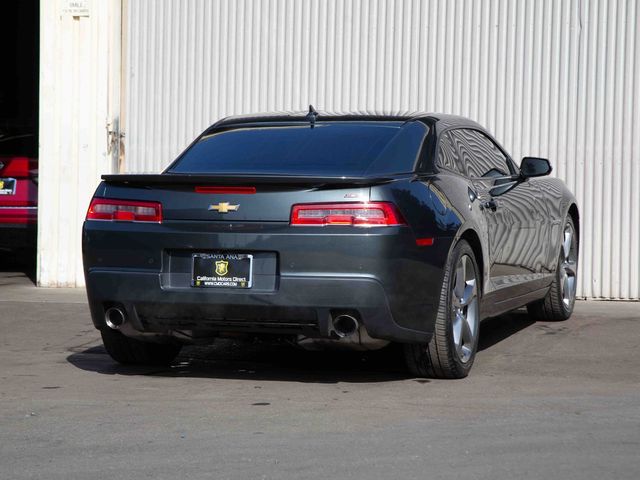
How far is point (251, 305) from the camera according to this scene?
632cm

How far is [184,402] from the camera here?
20.3 feet

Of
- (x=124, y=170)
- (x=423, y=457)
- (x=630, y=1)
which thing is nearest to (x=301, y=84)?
(x=124, y=170)

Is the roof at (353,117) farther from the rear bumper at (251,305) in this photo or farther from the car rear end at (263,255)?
the rear bumper at (251,305)

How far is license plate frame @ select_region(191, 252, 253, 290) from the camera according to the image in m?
6.37

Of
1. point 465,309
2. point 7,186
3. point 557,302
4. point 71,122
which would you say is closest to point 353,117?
point 465,309

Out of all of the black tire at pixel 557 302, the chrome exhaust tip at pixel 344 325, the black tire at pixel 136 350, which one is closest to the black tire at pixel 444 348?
the chrome exhaust tip at pixel 344 325

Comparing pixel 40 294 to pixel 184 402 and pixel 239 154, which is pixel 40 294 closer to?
pixel 239 154

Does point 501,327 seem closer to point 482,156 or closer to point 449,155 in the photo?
point 482,156

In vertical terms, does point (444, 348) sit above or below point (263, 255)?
below

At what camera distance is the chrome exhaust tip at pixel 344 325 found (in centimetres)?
630

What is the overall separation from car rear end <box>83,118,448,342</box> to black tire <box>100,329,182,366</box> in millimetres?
419

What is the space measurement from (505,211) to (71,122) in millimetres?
5479

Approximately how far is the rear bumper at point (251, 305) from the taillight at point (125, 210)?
0.28 meters

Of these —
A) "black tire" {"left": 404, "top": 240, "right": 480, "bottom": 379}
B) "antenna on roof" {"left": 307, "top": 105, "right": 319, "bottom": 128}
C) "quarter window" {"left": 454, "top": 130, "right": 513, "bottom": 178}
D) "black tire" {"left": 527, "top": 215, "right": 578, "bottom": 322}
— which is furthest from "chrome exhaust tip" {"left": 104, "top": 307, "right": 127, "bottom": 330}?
"black tire" {"left": 527, "top": 215, "right": 578, "bottom": 322}
